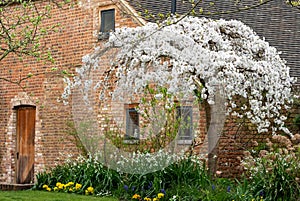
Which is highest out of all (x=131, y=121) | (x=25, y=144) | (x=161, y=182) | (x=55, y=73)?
(x=55, y=73)

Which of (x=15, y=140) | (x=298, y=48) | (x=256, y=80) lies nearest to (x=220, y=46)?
(x=256, y=80)

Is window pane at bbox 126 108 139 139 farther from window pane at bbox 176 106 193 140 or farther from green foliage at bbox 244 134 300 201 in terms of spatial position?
green foliage at bbox 244 134 300 201

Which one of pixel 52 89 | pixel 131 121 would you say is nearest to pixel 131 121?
pixel 131 121

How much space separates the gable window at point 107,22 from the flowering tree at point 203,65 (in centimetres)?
246

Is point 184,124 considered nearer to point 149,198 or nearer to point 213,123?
point 213,123

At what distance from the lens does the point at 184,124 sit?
1013 cm

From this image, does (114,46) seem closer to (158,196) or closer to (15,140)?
(158,196)

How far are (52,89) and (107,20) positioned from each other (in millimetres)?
2333

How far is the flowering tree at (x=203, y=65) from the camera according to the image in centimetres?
988

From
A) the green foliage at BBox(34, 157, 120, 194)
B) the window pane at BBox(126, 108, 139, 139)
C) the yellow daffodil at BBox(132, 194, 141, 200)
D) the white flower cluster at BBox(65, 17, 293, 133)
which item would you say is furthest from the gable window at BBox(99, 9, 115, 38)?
the yellow daffodil at BBox(132, 194, 141, 200)

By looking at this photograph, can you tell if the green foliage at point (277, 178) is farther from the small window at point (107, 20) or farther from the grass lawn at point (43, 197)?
the small window at point (107, 20)

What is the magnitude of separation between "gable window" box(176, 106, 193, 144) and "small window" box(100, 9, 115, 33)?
11.6 feet

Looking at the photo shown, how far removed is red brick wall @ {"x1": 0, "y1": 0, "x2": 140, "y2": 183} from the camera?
14.3 meters

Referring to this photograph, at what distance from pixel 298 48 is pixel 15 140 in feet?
25.7
